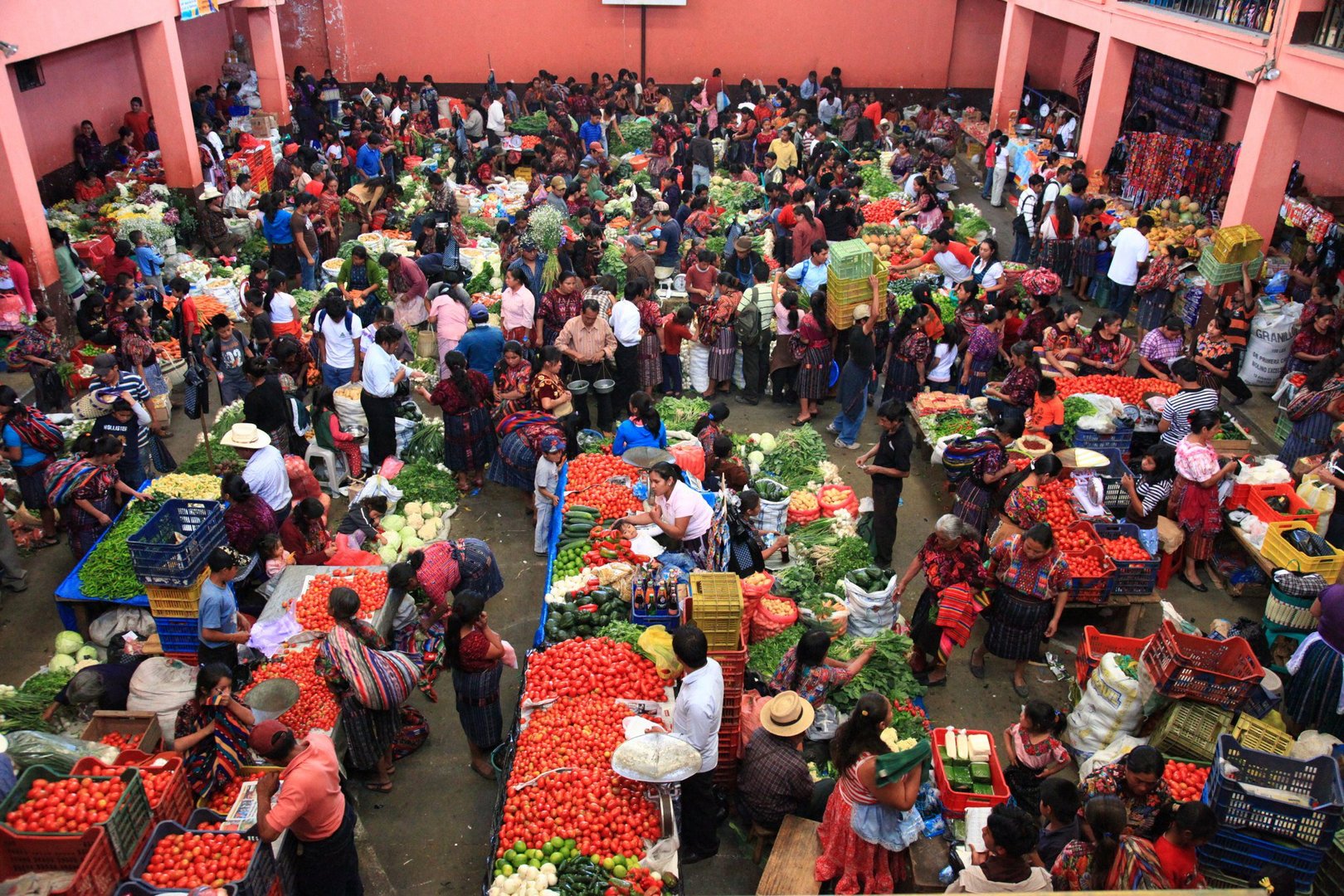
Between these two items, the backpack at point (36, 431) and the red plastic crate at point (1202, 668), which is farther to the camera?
the backpack at point (36, 431)

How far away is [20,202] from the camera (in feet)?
36.2

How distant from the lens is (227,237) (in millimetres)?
14812

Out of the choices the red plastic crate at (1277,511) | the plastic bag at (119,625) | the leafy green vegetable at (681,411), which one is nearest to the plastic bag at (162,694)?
the plastic bag at (119,625)

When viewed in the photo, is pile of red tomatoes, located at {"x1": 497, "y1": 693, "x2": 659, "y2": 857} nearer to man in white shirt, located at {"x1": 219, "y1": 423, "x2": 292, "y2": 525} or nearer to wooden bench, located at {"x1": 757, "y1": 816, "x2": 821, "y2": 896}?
wooden bench, located at {"x1": 757, "y1": 816, "x2": 821, "y2": 896}

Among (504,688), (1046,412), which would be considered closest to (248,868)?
(504,688)

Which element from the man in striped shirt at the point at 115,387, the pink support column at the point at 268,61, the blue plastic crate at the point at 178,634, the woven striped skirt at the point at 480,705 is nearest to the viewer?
the woven striped skirt at the point at 480,705

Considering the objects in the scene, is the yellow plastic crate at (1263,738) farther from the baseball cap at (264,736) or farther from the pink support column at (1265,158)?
the pink support column at (1265,158)

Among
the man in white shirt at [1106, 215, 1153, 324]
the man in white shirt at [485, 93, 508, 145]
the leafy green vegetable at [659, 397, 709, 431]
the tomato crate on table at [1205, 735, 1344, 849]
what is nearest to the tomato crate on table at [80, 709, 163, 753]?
the leafy green vegetable at [659, 397, 709, 431]

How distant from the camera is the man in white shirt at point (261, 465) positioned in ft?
25.4

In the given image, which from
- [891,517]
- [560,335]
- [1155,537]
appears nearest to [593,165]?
[560,335]

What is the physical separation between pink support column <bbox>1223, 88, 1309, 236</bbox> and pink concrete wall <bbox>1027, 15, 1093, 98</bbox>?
10.2 metres

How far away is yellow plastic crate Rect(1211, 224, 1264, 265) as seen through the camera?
455 inches

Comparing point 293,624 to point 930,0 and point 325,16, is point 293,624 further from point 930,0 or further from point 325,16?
point 930,0

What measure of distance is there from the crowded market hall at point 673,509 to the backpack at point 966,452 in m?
0.06
